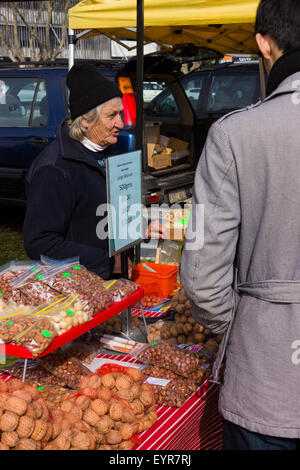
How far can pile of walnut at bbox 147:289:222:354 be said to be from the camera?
2787 millimetres

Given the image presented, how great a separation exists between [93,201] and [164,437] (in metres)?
1.35

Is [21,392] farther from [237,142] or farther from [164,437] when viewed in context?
[237,142]

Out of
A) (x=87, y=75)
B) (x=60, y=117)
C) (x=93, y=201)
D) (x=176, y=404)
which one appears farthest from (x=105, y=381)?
(x=60, y=117)

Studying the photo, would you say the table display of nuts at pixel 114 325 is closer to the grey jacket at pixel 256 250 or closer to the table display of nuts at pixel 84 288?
the table display of nuts at pixel 84 288

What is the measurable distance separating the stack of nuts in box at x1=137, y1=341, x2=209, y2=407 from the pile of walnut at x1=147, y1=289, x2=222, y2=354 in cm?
19

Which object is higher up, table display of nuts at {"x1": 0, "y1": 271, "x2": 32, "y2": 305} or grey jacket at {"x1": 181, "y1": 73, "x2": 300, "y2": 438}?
grey jacket at {"x1": 181, "y1": 73, "x2": 300, "y2": 438}

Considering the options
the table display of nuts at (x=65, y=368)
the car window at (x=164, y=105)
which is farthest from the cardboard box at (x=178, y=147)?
the table display of nuts at (x=65, y=368)

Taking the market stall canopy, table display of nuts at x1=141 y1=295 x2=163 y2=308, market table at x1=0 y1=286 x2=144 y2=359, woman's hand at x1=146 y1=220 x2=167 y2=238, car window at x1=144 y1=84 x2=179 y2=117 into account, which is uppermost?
the market stall canopy

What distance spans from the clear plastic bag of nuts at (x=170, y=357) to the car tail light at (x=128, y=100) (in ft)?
13.2

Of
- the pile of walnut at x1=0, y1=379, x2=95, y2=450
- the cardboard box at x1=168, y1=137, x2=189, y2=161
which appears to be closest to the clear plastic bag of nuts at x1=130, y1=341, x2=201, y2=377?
the pile of walnut at x1=0, y1=379, x2=95, y2=450

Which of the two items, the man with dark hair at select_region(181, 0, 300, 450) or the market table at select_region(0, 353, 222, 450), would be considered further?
the market table at select_region(0, 353, 222, 450)

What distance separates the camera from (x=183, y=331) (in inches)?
113

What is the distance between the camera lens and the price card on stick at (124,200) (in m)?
2.47

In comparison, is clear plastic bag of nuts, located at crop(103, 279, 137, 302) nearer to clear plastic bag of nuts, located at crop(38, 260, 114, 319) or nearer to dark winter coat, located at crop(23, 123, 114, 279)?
clear plastic bag of nuts, located at crop(38, 260, 114, 319)
